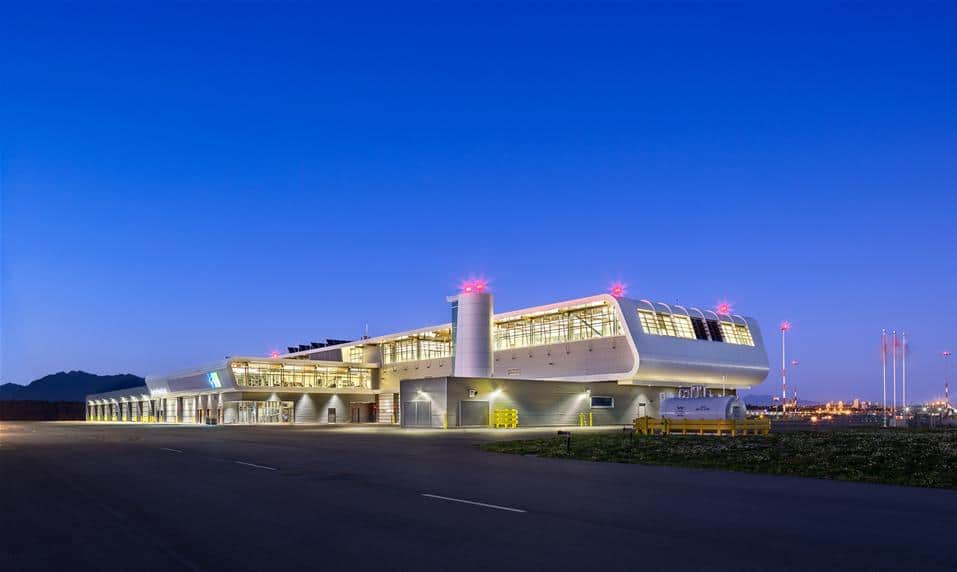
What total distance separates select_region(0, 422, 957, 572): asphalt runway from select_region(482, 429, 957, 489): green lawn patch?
7.32 ft

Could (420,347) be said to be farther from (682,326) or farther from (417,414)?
(417,414)

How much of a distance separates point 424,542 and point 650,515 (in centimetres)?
421

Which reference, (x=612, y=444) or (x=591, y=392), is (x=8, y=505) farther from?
(x=591, y=392)

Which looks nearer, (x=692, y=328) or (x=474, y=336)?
(x=474, y=336)

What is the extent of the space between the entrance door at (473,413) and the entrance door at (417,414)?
2677mm

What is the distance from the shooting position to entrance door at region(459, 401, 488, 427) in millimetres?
62438

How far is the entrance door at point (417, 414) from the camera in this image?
63250 mm

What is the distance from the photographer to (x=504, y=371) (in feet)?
290

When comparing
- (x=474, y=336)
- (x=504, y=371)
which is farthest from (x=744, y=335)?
(x=474, y=336)

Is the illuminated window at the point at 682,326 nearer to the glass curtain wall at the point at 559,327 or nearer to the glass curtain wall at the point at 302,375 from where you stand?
the glass curtain wall at the point at 559,327

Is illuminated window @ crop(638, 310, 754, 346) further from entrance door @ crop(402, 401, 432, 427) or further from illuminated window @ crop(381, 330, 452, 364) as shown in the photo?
entrance door @ crop(402, 401, 432, 427)

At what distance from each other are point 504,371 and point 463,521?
7718 centimetres

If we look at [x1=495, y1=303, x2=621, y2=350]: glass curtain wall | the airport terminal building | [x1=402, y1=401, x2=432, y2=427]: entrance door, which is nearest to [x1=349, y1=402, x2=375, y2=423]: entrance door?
the airport terminal building

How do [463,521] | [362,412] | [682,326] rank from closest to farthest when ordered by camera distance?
[463,521], [682,326], [362,412]
